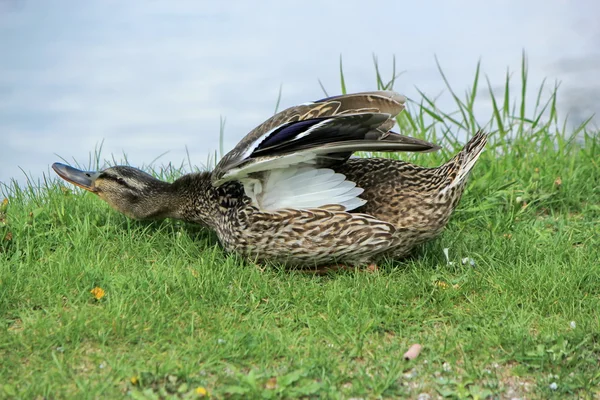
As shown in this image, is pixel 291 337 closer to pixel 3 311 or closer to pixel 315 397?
pixel 315 397

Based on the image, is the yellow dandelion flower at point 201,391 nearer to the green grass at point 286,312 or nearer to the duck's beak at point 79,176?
the green grass at point 286,312

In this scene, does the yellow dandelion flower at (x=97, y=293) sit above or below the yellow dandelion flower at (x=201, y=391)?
above

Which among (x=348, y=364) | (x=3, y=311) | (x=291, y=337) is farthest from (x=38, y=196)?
(x=348, y=364)

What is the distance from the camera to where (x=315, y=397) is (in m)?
4.06

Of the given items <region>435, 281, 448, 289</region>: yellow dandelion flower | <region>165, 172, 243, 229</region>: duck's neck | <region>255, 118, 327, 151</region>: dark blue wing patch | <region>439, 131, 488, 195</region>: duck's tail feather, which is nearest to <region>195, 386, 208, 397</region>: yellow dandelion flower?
<region>255, 118, 327, 151</region>: dark blue wing patch

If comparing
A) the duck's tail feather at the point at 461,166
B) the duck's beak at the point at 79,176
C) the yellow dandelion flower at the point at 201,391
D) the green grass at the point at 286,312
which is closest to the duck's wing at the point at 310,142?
the duck's tail feather at the point at 461,166

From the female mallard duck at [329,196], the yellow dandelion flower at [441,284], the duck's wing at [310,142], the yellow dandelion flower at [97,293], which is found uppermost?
the duck's wing at [310,142]

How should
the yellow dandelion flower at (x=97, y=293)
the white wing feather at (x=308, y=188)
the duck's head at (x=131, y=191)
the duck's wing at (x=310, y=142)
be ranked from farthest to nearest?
the duck's head at (x=131, y=191), the white wing feather at (x=308, y=188), the yellow dandelion flower at (x=97, y=293), the duck's wing at (x=310, y=142)

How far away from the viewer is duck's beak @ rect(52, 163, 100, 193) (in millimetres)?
6391

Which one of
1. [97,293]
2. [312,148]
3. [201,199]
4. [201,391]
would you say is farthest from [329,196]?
[201,391]

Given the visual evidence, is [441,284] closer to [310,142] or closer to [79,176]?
[310,142]

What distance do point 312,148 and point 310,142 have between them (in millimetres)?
52

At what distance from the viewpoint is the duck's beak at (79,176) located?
6.39 metres

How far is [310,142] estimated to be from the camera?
510cm
